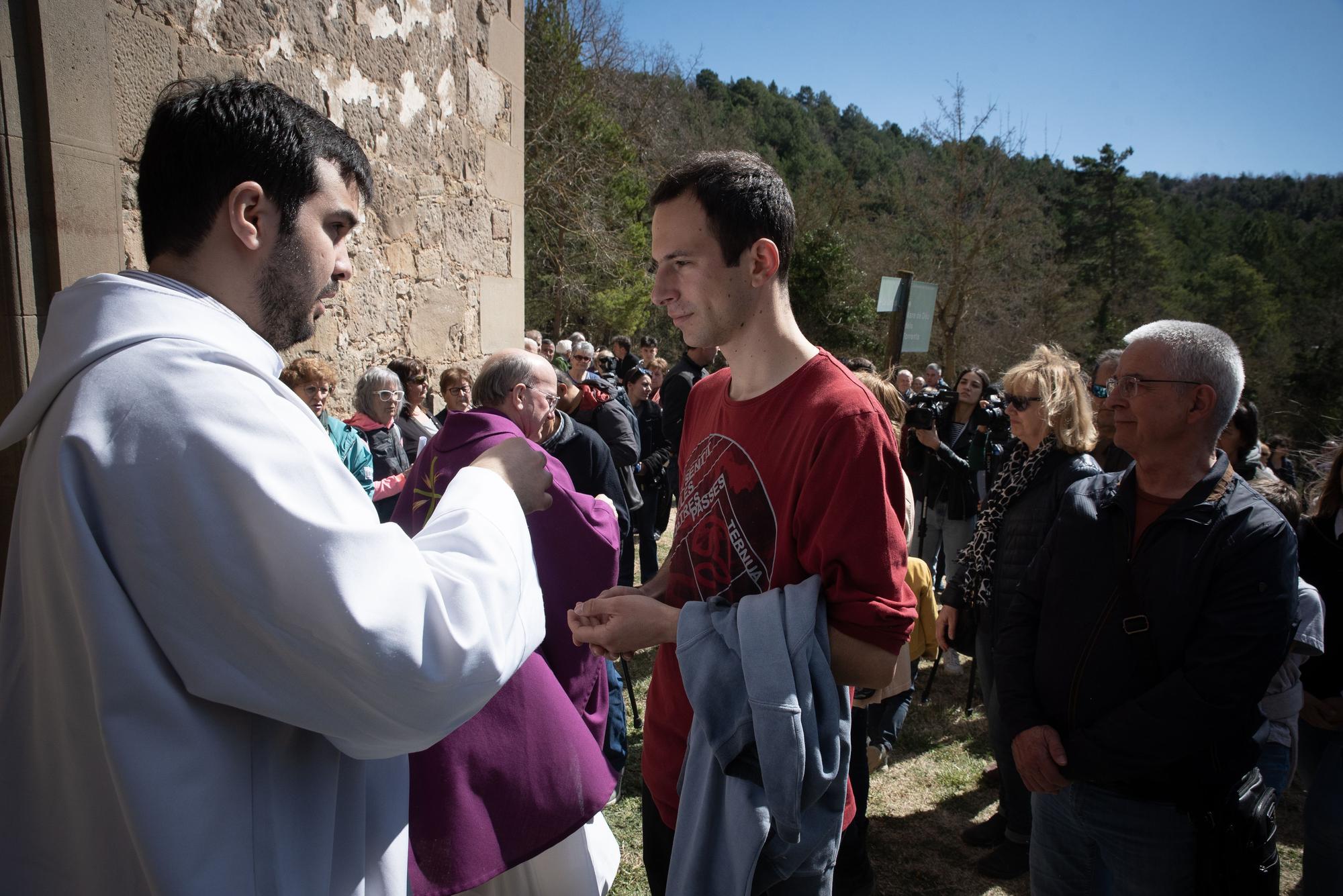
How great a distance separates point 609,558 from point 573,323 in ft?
80.6

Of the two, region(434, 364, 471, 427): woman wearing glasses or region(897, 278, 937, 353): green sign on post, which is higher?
region(897, 278, 937, 353): green sign on post

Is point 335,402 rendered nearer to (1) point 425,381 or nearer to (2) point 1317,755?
(1) point 425,381

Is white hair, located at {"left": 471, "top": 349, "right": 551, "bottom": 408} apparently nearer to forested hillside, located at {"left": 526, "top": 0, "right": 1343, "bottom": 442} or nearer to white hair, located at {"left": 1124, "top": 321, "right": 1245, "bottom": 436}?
white hair, located at {"left": 1124, "top": 321, "right": 1245, "bottom": 436}

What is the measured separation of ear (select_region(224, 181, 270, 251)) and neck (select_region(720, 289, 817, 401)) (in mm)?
859

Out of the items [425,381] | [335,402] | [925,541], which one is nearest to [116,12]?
[335,402]

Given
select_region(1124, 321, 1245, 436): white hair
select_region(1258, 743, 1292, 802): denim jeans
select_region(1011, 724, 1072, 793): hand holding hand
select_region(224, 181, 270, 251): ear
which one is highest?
select_region(224, 181, 270, 251): ear

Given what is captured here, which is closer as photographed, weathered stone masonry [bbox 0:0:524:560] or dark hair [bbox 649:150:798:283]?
dark hair [bbox 649:150:798:283]

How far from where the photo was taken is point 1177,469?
1916 mm

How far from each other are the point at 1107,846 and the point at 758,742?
4.05 feet

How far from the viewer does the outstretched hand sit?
1434mm

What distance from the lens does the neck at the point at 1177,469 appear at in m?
1.91

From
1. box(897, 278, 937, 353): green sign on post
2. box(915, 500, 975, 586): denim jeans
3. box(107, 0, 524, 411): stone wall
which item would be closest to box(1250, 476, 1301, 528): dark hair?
box(915, 500, 975, 586): denim jeans

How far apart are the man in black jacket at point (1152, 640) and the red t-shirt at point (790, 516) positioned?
2.18 feet

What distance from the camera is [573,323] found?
26312 millimetres
